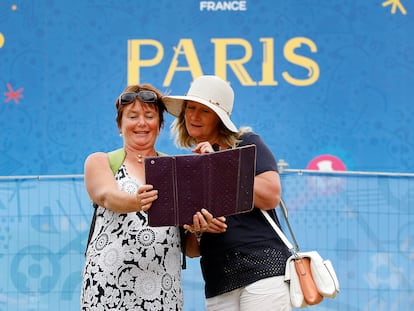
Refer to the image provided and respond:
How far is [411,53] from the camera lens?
721 cm

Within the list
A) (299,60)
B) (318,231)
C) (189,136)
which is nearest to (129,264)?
(189,136)

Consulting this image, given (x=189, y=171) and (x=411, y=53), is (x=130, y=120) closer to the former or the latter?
(x=189, y=171)

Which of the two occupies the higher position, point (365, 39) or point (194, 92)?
point (365, 39)

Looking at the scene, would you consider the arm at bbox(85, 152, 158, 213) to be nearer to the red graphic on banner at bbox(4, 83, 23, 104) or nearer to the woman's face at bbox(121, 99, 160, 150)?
the woman's face at bbox(121, 99, 160, 150)

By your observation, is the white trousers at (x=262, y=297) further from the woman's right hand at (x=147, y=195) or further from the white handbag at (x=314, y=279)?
the woman's right hand at (x=147, y=195)

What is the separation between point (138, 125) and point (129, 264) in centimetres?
59

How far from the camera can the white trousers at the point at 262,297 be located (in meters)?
3.61

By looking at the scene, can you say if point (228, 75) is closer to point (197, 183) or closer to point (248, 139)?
point (248, 139)

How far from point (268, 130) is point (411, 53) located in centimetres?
135

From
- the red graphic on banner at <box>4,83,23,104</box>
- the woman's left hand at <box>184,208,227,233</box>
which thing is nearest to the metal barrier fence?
the red graphic on banner at <box>4,83,23,104</box>

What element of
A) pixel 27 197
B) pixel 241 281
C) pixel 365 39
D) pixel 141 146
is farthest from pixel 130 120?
pixel 365 39

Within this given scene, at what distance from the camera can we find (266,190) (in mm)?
3635

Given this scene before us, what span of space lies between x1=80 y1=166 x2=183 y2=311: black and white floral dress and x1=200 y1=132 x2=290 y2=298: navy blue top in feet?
0.63

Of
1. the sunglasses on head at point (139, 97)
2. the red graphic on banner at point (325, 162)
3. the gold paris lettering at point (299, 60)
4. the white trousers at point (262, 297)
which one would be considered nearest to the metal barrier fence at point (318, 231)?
the red graphic on banner at point (325, 162)
